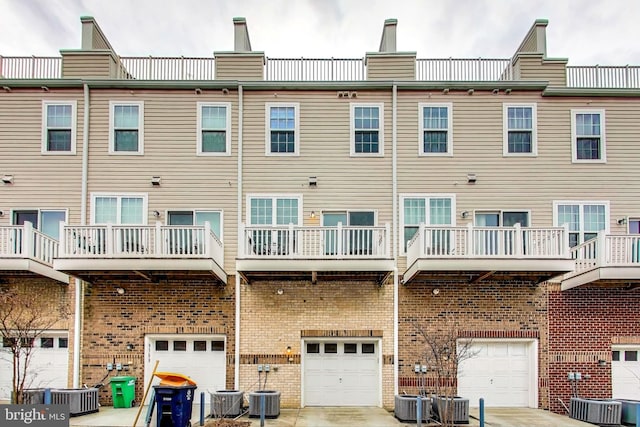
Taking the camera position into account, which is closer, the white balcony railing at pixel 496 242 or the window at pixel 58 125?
the white balcony railing at pixel 496 242

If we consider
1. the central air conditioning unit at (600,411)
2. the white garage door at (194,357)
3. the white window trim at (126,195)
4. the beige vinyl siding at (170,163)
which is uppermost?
the beige vinyl siding at (170,163)

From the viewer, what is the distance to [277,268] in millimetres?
15320

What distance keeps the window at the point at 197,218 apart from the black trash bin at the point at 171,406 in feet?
16.4

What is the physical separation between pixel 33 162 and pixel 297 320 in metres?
8.82

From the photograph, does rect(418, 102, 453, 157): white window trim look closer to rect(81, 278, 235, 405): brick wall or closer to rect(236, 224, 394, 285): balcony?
rect(236, 224, 394, 285): balcony

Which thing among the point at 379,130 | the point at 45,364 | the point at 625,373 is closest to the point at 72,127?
the point at 45,364

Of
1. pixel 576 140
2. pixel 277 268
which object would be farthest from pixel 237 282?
pixel 576 140

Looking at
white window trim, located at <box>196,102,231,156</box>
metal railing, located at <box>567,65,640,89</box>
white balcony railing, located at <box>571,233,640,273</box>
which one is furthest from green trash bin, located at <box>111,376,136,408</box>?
metal railing, located at <box>567,65,640,89</box>

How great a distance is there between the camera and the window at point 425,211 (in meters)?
17.0

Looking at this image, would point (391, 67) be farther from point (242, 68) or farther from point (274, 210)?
point (274, 210)

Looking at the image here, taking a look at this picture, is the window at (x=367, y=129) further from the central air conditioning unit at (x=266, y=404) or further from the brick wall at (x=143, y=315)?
the central air conditioning unit at (x=266, y=404)

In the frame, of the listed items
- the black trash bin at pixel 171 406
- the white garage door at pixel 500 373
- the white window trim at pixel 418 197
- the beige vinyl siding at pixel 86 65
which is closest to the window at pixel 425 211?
the white window trim at pixel 418 197

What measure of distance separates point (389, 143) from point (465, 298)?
4.92 m

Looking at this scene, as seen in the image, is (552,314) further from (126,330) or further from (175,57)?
(175,57)
